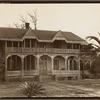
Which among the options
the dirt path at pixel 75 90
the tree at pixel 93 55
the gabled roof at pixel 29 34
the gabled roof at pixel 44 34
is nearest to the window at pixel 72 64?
the tree at pixel 93 55

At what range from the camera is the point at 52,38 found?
957 cm

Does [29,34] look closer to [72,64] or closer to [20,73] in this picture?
[20,73]

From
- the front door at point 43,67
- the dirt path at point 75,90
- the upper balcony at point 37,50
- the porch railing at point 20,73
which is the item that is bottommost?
the dirt path at point 75,90

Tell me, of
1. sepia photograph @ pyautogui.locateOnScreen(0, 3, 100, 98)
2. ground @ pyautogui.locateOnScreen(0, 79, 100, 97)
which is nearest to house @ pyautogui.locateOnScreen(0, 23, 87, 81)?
sepia photograph @ pyautogui.locateOnScreen(0, 3, 100, 98)

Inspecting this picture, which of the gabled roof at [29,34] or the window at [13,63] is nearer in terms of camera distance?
the window at [13,63]

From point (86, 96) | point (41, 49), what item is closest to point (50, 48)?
point (41, 49)

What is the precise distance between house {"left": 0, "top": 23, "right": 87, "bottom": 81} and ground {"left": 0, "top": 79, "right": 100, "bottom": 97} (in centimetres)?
12

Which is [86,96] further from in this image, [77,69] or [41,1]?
[41,1]

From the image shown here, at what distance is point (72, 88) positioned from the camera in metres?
9.45

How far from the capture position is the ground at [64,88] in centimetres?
933

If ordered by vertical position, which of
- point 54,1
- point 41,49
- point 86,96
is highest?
point 54,1

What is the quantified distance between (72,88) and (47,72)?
37 cm

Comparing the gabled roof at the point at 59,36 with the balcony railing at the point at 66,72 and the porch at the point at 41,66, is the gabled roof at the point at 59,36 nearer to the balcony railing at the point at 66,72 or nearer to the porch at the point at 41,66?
the porch at the point at 41,66

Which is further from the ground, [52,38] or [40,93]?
[52,38]
